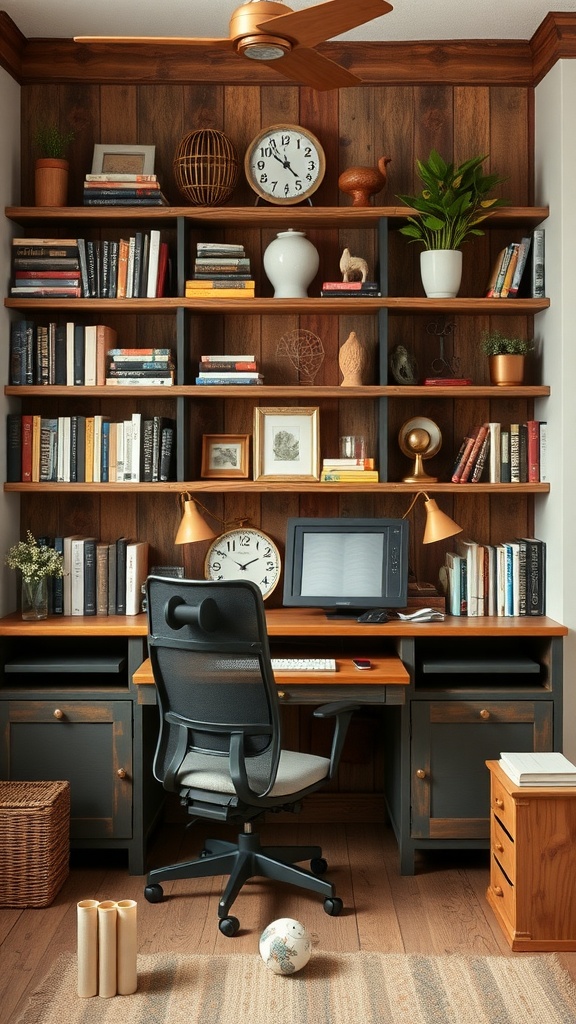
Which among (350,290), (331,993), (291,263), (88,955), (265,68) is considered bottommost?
(331,993)

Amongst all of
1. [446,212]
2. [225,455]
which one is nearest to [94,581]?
[225,455]

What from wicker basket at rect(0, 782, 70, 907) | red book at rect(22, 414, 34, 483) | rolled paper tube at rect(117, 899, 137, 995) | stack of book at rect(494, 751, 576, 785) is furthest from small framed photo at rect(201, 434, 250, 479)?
rolled paper tube at rect(117, 899, 137, 995)

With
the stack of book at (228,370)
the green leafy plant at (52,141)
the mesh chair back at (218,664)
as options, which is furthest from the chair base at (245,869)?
the green leafy plant at (52,141)

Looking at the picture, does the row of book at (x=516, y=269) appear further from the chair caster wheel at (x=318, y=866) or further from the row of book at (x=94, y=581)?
the chair caster wheel at (x=318, y=866)

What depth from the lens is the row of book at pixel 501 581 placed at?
3.68 metres

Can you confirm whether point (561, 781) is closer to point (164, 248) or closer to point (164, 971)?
point (164, 971)

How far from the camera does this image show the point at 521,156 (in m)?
3.86

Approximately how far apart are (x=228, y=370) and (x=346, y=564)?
0.82m

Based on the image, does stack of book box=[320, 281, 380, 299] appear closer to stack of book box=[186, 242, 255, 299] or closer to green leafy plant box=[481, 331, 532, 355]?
stack of book box=[186, 242, 255, 299]

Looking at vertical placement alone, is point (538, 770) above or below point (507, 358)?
below

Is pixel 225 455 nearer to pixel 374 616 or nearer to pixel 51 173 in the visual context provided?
pixel 374 616

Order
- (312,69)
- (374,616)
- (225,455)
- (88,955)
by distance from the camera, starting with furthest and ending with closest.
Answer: (225,455) < (374,616) < (88,955) < (312,69)

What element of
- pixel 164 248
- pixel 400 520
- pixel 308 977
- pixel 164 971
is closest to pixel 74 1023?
pixel 164 971

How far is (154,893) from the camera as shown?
124 inches
